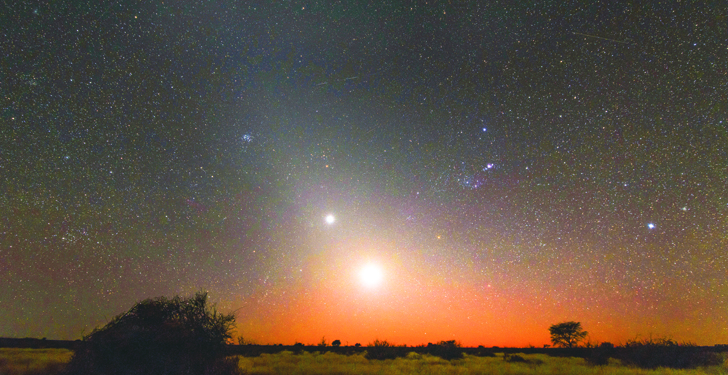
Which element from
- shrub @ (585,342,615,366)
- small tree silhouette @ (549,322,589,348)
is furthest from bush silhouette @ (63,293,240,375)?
small tree silhouette @ (549,322,589,348)

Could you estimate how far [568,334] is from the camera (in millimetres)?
32625

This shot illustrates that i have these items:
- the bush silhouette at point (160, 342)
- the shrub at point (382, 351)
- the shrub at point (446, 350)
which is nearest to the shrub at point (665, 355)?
the shrub at point (446, 350)

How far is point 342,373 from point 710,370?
64.7 feet

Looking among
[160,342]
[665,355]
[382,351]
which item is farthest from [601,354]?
[160,342]

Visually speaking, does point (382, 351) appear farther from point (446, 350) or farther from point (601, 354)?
point (601, 354)

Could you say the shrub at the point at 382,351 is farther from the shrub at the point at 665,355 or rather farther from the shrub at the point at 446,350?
the shrub at the point at 665,355

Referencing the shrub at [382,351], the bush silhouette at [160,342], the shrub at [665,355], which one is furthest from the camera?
the shrub at [382,351]

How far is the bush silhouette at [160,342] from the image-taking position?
35.1 feet

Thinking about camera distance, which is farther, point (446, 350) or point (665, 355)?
point (446, 350)

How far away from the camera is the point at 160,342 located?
11.1 meters

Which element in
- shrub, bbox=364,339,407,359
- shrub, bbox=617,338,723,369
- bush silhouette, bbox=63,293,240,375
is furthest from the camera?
shrub, bbox=364,339,407,359

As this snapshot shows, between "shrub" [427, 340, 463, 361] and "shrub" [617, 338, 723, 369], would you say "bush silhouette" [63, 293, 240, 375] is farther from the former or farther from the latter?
"shrub" [617, 338, 723, 369]

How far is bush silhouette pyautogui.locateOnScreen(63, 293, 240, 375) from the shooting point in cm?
1070

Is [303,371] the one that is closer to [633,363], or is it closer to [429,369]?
[429,369]
